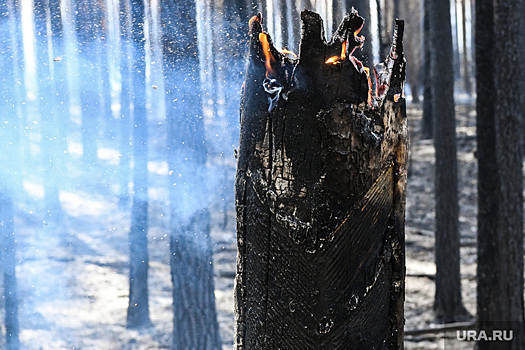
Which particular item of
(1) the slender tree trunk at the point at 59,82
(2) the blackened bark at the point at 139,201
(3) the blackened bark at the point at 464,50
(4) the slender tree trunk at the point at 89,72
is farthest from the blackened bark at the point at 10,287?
(3) the blackened bark at the point at 464,50

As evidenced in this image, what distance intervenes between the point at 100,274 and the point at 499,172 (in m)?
5.57

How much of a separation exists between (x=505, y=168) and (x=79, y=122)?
180 inches

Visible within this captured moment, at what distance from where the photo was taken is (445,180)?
291 inches

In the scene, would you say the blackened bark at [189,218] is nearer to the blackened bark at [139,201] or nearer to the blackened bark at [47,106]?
the blackened bark at [139,201]

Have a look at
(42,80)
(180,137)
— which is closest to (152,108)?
(180,137)

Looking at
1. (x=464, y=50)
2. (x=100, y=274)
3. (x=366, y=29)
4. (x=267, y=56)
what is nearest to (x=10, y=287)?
(x=100, y=274)

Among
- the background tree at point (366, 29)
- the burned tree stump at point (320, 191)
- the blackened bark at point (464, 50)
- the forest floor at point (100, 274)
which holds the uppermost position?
the blackened bark at point (464, 50)

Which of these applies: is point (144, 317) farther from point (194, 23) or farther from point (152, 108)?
point (194, 23)

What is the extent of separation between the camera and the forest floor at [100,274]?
6742mm

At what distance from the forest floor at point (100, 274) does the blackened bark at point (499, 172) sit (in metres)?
1.54

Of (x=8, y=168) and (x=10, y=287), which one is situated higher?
(x=8, y=168)

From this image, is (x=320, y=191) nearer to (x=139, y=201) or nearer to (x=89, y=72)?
(x=89, y=72)

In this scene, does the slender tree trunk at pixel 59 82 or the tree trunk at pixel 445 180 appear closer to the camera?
the slender tree trunk at pixel 59 82

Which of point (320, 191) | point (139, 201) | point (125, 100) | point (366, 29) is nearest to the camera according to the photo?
point (320, 191)
